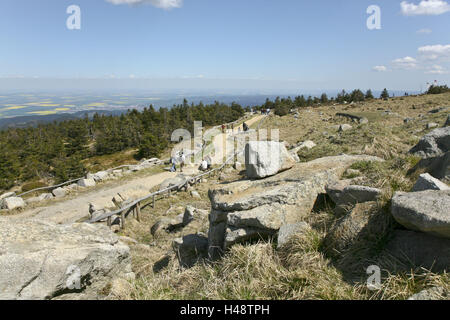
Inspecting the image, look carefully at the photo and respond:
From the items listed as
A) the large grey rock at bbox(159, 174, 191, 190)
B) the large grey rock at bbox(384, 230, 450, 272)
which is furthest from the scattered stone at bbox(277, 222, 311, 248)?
the large grey rock at bbox(159, 174, 191, 190)

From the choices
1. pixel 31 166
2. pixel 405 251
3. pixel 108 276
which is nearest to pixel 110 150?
pixel 31 166

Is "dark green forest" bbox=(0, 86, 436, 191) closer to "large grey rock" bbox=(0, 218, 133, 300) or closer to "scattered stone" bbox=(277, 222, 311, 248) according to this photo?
"large grey rock" bbox=(0, 218, 133, 300)

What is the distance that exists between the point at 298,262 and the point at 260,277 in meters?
0.67

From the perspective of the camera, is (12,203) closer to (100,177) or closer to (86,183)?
(86,183)

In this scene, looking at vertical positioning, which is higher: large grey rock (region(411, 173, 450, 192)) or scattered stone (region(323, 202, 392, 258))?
large grey rock (region(411, 173, 450, 192))

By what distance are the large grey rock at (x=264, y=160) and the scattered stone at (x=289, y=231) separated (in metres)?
2.45

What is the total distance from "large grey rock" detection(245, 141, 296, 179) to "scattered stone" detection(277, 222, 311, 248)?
8.05 feet

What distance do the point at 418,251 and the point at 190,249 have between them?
199 inches

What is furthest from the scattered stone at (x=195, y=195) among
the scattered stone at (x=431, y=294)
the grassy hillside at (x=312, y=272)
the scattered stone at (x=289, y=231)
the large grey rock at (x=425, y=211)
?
the scattered stone at (x=431, y=294)

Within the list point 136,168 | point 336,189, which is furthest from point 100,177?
point 336,189

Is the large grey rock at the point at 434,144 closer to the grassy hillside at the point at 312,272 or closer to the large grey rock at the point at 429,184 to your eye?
the grassy hillside at the point at 312,272

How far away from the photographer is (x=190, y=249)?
6855mm

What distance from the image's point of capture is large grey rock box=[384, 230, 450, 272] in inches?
126

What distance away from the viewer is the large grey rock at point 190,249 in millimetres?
6363
